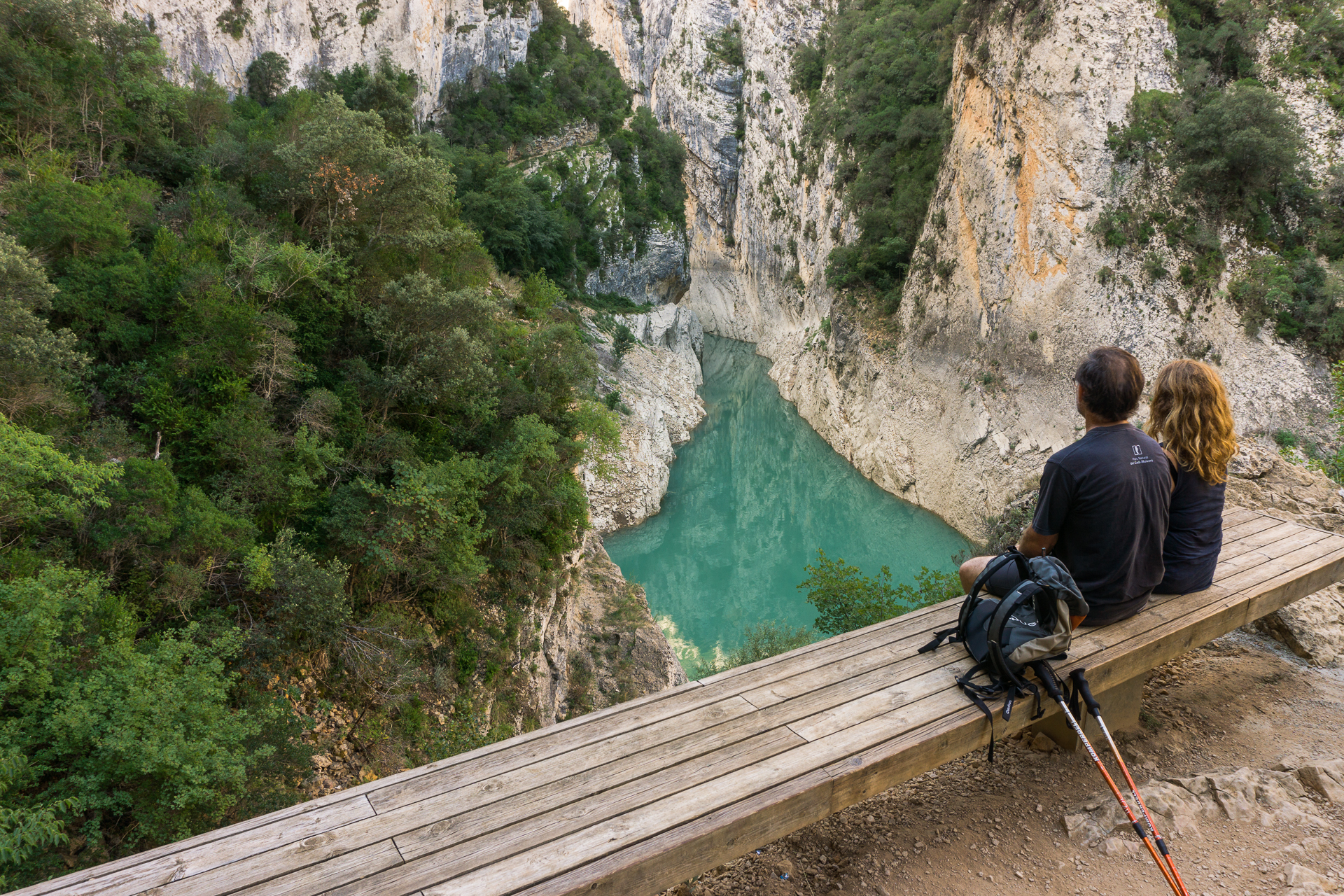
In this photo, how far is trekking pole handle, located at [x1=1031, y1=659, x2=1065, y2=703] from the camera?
2.51 metres

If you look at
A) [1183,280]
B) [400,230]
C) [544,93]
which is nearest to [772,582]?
[1183,280]

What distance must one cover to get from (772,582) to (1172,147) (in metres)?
13.7

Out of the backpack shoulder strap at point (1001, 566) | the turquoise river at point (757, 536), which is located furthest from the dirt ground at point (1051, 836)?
the turquoise river at point (757, 536)

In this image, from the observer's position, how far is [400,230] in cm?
935

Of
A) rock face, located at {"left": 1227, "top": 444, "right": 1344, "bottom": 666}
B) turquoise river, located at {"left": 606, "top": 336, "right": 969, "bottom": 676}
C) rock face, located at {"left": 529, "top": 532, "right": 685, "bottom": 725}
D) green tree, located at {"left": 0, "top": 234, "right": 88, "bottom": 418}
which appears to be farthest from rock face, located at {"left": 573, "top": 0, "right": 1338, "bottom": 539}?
green tree, located at {"left": 0, "top": 234, "right": 88, "bottom": 418}

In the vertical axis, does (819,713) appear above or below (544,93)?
below

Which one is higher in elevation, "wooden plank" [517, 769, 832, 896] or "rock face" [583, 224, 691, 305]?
"rock face" [583, 224, 691, 305]

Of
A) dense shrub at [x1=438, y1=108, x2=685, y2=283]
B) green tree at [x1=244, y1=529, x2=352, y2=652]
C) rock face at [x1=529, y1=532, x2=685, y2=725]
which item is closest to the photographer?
green tree at [x1=244, y1=529, x2=352, y2=652]

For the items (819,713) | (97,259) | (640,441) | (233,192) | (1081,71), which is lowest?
(640,441)

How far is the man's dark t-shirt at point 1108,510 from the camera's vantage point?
8.91ft

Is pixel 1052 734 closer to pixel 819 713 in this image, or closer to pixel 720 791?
pixel 819 713

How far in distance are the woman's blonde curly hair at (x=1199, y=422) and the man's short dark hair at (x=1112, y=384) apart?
2.11ft

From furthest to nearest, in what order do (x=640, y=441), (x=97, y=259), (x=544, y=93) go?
(x=544, y=93) < (x=640, y=441) < (x=97, y=259)

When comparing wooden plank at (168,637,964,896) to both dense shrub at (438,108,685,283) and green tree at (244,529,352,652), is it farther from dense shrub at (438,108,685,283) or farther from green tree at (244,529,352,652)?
dense shrub at (438,108,685,283)
